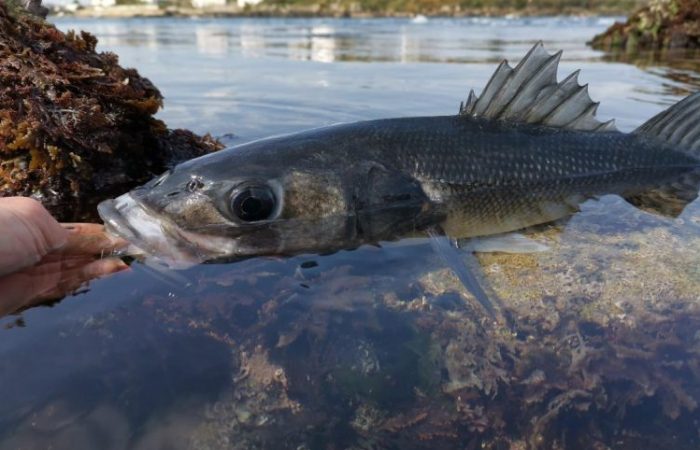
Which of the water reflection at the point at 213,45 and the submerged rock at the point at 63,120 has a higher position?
the water reflection at the point at 213,45

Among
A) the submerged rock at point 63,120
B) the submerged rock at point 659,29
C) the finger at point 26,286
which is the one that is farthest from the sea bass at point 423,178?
the submerged rock at point 659,29

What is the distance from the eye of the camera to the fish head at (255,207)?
2746mm

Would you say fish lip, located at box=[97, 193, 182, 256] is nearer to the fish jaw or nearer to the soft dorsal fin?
the fish jaw

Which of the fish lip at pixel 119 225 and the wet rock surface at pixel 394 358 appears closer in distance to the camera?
the wet rock surface at pixel 394 358

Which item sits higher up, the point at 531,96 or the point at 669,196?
the point at 531,96

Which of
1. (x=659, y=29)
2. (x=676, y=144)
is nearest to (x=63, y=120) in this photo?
(x=676, y=144)

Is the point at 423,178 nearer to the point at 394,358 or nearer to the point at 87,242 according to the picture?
the point at 394,358

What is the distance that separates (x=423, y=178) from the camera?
10.6 feet

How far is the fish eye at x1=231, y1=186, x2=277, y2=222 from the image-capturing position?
2791mm

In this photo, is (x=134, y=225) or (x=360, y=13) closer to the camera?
(x=134, y=225)

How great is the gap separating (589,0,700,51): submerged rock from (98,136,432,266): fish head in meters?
19.4

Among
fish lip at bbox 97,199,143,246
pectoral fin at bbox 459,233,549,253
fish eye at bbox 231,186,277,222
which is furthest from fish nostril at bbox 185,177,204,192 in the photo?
pectoral fin at bbox 459,233,549,253

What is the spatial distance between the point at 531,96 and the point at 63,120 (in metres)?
3.38

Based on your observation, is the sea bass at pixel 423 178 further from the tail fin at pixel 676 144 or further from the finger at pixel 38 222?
the finger at pixel 38 222
